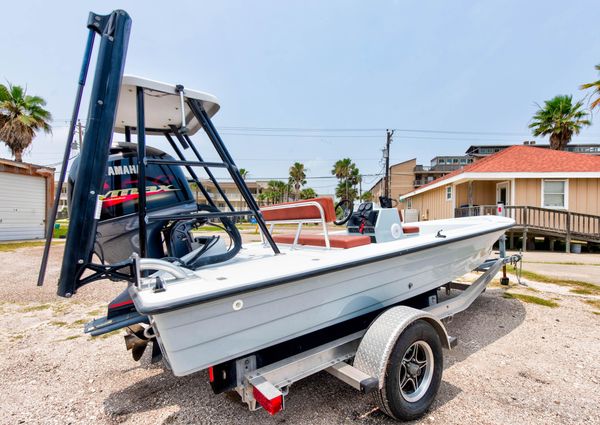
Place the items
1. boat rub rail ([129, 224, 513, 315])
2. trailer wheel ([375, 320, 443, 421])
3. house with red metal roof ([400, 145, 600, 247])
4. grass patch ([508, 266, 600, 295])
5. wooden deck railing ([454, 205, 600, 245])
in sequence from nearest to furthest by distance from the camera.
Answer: boat rub rail ([129, 224, 513, 315]), trailer wheel ([375, 320, 443, 421]), grass patch ([508, 266, 600, 295]), wooden deck railing ([454, 205, 600, 245]), house with red metal roof ([400, 145, 600, 247])

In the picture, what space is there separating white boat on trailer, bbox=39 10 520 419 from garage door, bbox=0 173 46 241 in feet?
54.2

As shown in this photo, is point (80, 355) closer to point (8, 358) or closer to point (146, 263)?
point (8, 358)

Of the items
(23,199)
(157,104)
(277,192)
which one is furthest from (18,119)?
(277,192)

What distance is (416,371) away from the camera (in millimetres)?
2516

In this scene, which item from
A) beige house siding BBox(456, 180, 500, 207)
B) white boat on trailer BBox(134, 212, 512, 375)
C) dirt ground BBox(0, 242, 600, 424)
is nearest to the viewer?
white boat on trailer BBox(134, 212, 512, 375)

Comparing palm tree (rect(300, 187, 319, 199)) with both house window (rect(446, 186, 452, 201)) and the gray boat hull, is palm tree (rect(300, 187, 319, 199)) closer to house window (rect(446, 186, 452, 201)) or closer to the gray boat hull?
house window (rect(446, 186, 452, 201))

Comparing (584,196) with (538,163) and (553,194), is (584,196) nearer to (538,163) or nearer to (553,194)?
(553,194)

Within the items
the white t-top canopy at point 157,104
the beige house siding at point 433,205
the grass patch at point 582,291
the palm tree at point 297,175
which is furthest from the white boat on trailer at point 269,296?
the palm tree at point 297,175

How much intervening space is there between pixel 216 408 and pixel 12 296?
5507mm

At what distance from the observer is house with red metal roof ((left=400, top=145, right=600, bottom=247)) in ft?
38.5

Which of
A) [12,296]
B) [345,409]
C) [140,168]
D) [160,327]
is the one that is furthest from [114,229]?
[12,296]

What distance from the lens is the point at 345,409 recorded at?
252cm

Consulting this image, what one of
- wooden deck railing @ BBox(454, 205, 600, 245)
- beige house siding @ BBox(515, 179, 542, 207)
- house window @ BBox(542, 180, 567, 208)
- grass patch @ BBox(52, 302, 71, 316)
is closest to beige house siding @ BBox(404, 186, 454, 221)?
beige house siding @ BBox(515, 179, 542, 207)

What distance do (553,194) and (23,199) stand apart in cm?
2316
